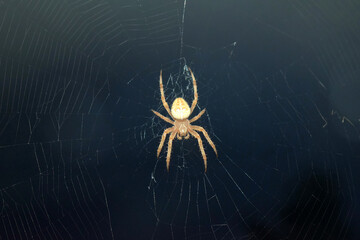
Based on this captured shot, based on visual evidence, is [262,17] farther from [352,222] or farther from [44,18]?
[44,18]

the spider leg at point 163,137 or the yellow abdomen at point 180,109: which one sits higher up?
the yellow abdomen at point 180,109

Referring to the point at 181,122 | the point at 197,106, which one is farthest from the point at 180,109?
the point at 197,106

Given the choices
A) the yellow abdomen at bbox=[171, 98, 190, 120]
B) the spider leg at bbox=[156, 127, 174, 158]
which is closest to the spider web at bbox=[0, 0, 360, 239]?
the spider leg at bbox=[156, 127, 174, 158]

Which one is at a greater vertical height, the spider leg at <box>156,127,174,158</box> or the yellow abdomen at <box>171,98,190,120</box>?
the yellow abdomen at <box>171,98,190,120</box>

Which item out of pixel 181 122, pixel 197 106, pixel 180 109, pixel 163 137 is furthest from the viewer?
pixel 197 106

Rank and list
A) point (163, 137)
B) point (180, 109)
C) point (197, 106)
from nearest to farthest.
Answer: point (180, 109) → point (163, 137) → point (197, 106)

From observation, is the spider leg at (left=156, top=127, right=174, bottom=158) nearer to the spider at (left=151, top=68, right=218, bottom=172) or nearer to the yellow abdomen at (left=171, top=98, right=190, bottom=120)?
the spider at (left=151, top=68, right=218, bottom=172)

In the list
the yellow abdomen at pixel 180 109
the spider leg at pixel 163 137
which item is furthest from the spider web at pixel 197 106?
the yellow abdomen at pixel 180 109

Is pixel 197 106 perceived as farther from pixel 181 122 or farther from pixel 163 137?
pixel 163 137

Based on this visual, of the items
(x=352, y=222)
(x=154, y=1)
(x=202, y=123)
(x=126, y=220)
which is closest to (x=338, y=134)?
(x=352, y=222)

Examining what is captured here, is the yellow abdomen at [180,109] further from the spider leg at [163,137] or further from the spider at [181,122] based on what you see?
the spider leg at [163,137]
